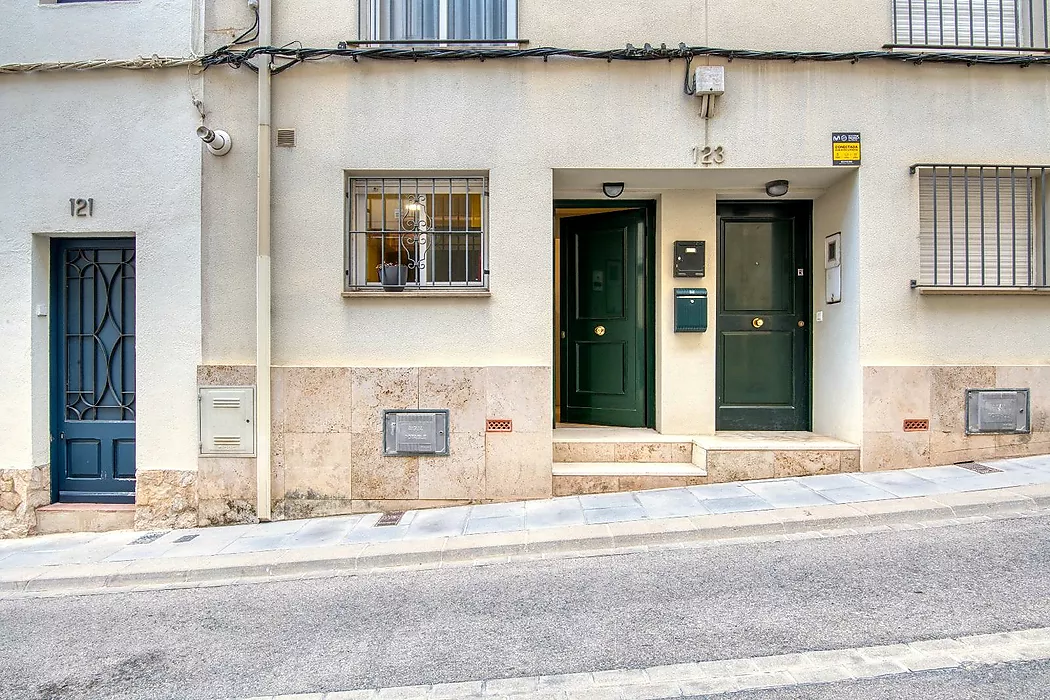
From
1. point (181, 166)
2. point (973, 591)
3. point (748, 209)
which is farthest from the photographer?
point (748, 209)

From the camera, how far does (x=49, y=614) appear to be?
3.99m

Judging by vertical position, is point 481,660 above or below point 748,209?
below

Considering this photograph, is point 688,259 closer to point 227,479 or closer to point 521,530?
point 521,530

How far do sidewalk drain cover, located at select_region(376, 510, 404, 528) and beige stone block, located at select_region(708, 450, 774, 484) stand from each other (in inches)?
120

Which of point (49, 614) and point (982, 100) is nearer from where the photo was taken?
point (49, 614)

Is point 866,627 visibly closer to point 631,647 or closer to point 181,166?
point 631,647

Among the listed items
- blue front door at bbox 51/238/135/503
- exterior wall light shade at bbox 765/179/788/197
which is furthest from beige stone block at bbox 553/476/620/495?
blue front door at bbox 51/238/135/503

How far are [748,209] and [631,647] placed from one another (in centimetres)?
534

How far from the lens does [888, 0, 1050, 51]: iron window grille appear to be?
19.7 ft

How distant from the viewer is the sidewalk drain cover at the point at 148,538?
5298 mm

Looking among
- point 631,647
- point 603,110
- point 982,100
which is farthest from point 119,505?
point 982,100

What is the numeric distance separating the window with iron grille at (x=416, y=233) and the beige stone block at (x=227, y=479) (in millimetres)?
2076

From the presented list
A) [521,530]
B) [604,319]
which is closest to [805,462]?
[604,319]

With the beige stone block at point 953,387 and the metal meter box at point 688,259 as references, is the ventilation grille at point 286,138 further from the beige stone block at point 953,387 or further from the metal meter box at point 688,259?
the beige stone block at point 953,387
